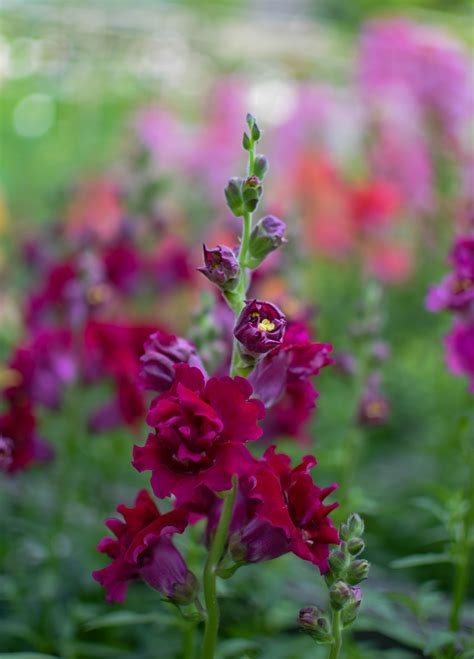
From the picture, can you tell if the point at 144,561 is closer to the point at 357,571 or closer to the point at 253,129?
the point at 357,571

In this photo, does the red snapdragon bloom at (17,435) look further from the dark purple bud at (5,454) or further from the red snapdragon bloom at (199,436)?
the red snapdragon bloom at (199,436)

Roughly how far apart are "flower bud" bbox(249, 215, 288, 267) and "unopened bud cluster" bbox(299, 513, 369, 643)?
12.2 inches

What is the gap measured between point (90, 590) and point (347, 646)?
0.56 metres

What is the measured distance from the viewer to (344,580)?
1039mm

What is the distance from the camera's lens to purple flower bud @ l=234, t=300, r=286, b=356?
1.01 meters

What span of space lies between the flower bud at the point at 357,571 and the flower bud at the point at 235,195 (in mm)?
404

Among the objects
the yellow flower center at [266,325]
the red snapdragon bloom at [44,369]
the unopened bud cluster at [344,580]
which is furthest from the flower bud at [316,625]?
the red snapdragon bloom at [44,369]

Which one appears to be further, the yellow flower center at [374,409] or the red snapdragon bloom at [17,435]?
the yellow flower center at [374,409]

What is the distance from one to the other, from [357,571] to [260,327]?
280mm

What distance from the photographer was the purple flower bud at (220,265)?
1029 mm

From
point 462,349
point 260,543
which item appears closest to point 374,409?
point 462,349

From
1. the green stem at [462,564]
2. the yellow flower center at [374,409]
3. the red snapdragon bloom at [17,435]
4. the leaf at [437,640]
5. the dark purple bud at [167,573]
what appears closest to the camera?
the dark purple bud at [167,573]

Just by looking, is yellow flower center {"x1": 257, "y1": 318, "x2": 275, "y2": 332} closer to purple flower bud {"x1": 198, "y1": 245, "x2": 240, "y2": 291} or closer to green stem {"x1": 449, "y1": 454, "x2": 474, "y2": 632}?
purple flower bud {"x1": 198, "y1": 245, "x2": 240, "y2": 291}

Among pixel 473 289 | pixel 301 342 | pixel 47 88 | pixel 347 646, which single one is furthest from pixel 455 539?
pixel 47 88
